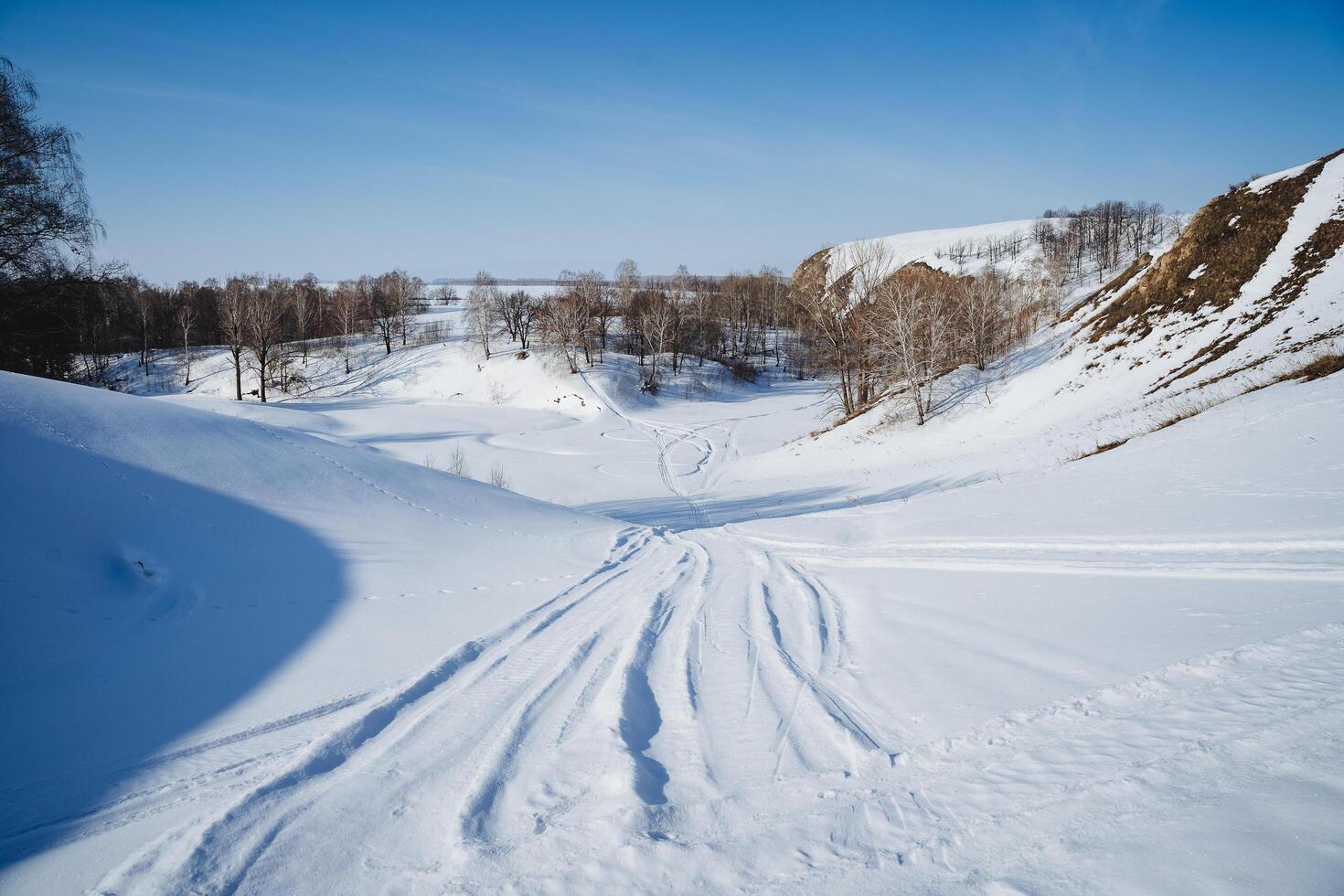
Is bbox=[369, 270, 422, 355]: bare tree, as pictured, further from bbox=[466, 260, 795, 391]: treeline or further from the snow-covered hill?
the snow-covered hill

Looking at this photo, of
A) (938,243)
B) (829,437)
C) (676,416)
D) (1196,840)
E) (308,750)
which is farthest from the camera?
(938,243)

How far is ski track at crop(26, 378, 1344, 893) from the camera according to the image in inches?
102

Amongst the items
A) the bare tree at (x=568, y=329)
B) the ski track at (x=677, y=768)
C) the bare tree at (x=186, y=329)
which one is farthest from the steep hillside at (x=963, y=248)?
the ski track at (x=677, y=768)

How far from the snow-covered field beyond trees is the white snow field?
0.03 meters

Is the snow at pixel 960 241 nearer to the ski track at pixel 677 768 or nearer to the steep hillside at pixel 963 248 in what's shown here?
the steep hillside at pixel 963 248

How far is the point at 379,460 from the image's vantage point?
10.6 m

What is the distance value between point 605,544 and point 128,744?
6850 mm

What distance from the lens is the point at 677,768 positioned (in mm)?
3340

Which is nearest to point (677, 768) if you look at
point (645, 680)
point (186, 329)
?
point (645, 680)

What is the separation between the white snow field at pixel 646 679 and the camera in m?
2.55

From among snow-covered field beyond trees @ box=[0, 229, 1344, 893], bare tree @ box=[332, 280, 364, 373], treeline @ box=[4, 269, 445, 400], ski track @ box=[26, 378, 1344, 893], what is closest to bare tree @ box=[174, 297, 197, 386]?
treeline @ box=[4, 269, 445, 400]

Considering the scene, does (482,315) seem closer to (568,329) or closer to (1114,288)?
(568,329)

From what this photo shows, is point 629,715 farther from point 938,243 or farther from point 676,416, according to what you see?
point 938,243

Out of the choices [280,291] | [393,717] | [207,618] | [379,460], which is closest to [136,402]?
[379,460]
